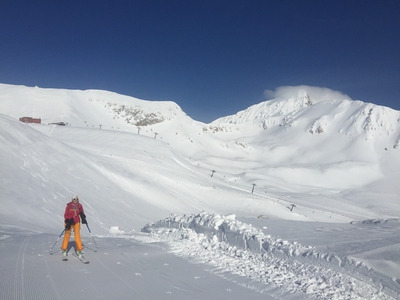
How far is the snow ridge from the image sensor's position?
20.8 feet

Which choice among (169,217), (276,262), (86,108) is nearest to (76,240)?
(276,262)

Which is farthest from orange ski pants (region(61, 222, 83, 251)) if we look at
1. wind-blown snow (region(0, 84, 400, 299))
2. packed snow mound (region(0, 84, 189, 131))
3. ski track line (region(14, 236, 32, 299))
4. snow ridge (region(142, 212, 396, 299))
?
packed snow mound (region(0, 84, 189, 131))

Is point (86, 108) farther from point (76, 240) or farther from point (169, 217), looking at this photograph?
point (76, 240)

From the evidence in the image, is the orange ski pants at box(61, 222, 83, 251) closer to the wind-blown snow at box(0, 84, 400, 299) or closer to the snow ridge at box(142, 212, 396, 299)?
the wind-blown snow at box(0, 84, 400, 299)

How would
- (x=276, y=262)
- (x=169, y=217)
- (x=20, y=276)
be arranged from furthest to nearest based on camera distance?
(x=169, y=217) → (x=276, y=262) → (x=20, y=276)

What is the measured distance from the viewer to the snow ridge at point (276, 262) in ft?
20.8

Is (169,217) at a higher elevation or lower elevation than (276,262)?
lower

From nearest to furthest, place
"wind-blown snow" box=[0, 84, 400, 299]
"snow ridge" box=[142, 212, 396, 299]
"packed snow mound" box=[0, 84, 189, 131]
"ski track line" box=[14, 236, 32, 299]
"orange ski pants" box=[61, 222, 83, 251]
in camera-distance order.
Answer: "ski track line" box=[14, 236, 32, 299] → "snow ridge" box=[142, 212, 396, 299] → "wind-blown snow" box=[0, 84, 400, 299] → "orange ski pants" box=[61, 222, 83, 251] → "packed snow mound" box=[0, 84, 189, 131]

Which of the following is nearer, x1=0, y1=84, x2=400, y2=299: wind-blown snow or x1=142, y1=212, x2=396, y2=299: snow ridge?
x1=142, y1=212, x2=396, y2=299: snow ridge

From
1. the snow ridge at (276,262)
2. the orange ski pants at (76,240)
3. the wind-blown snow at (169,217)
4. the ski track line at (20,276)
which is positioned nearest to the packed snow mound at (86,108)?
the wind-blown snow at (169,217)

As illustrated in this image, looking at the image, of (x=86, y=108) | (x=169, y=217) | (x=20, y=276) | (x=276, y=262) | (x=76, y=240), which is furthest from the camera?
(x=86, y=108)

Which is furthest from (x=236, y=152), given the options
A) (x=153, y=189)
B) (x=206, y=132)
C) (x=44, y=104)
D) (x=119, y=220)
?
(x=119, y=220)

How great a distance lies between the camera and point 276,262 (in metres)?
8.32

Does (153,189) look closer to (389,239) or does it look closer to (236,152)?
(389,239)
